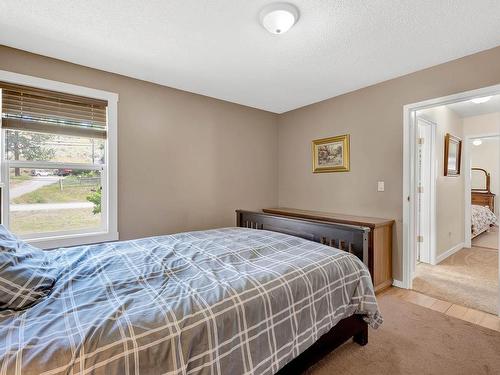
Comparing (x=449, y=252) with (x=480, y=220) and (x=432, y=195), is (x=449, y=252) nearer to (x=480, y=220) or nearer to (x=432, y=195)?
(x=432, y=195)

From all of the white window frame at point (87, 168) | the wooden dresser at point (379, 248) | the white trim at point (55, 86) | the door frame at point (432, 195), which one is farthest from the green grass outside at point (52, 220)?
the door frame at point (432, 195)

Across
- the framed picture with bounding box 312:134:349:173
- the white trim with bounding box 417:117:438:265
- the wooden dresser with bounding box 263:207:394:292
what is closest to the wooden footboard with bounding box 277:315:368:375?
the wooden dresser with bounding box 263:207:394:292

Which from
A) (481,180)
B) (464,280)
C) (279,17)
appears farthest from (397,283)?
(481,180)

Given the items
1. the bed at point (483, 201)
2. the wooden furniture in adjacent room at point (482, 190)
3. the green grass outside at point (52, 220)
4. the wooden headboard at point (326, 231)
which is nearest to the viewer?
the wooden headboard at point (326, 231)

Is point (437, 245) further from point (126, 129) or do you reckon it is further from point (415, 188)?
point (126, 129)

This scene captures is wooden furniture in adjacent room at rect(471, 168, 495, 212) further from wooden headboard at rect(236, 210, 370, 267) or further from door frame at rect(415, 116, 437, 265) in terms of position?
wooden headboard at rect(236, 210, 370, 267)

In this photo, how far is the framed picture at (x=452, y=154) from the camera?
3.82 metres

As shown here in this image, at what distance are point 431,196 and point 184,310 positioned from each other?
12.5 feet

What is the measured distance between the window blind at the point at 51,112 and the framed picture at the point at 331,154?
Result: 269 cm

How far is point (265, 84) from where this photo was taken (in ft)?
9.93

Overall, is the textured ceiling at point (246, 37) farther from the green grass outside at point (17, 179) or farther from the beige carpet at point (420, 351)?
the beige carpet at point (420, 351)

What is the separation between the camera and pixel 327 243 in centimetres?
228

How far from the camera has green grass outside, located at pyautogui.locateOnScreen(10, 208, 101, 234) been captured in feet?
7.75

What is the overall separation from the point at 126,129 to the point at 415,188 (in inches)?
127
